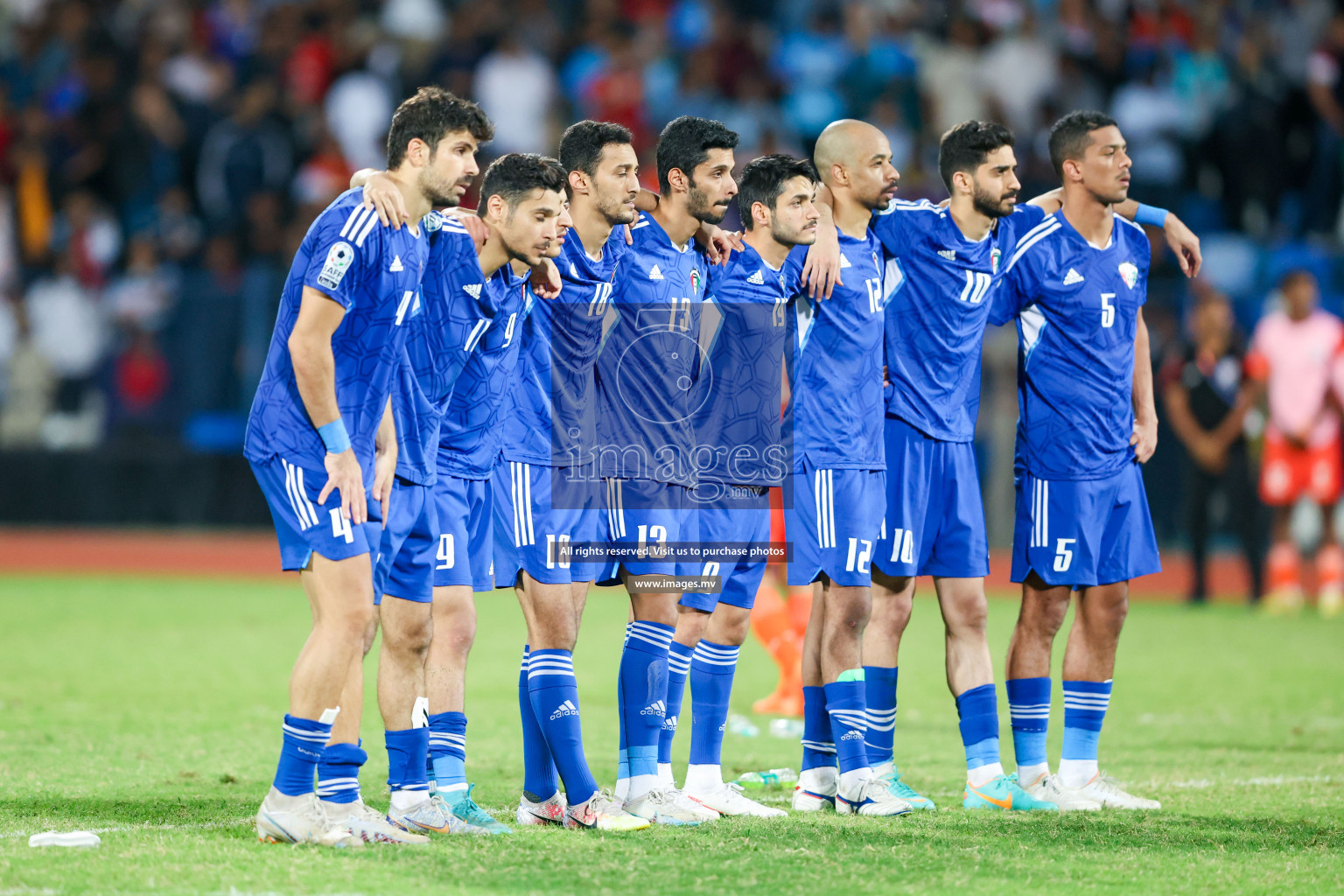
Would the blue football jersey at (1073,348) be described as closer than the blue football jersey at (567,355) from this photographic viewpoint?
No

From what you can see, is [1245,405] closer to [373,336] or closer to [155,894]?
[373,336]

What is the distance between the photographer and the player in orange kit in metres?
13.8

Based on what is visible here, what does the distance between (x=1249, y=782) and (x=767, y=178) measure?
133 inches

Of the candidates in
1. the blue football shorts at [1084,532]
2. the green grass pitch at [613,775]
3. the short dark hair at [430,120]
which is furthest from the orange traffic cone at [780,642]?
the short dark hair at [430,120]

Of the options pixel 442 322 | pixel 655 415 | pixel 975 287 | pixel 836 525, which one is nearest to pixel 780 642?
pixel 836 525

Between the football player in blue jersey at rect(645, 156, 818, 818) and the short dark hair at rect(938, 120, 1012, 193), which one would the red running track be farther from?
the football player in blue jersey at rect(645, 156, 818, 818)

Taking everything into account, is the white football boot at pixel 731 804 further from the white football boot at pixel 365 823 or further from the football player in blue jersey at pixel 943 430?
the white football boot at pixel 365 823

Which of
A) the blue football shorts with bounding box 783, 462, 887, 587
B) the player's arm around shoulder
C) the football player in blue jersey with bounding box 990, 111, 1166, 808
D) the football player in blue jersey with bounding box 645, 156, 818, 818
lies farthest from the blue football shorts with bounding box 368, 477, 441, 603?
the football player in blue jersey with bounding box 990, 111, 1166, 808

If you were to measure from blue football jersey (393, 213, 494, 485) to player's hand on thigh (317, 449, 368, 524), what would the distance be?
0.52 metres

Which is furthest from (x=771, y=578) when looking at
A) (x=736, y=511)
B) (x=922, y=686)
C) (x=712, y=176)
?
(x=712, y=176)

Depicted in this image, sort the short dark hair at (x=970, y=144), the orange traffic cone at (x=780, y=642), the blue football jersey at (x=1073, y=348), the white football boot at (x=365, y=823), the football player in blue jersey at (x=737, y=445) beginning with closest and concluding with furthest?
the white football boot at (x=365, y=823), the football player in blue jersey at (x=737, y=445), the short dark hair at (x=970, y=144), the blue football jersey at (x=1073, y=348), the orange traffic cone at (x=780, y=642)

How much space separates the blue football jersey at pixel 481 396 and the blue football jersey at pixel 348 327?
50cm

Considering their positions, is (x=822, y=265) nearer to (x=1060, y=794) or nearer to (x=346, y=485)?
(x=346, y=485)

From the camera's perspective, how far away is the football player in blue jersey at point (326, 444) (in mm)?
5055
